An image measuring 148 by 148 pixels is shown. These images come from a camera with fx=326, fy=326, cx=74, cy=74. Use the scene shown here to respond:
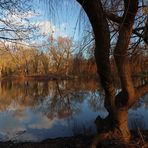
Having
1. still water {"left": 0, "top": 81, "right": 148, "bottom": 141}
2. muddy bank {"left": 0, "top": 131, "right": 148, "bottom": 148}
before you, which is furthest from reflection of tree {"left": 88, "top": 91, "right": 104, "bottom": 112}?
muddy bank {"left": 0, "top": 131, "right": 148, "bottom": 148}

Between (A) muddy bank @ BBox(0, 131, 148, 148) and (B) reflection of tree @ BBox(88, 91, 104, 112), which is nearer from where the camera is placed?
(A) muddy bank @ BBox(0, 131, 148, 148)

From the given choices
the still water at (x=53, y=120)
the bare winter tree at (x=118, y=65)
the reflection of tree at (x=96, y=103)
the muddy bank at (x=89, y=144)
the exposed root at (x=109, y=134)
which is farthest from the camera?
the reflection of tree at (x=96, y=103)

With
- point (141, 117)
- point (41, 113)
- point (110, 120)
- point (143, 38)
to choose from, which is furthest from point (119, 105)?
point (41, 113)

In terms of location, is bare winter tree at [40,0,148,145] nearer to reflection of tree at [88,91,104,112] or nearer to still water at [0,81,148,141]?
still water at [0,81,148,141]

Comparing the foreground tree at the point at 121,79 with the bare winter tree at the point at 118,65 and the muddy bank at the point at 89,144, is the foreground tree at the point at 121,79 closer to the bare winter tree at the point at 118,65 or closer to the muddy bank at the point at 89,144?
the bare winter tree at the point at 118,65

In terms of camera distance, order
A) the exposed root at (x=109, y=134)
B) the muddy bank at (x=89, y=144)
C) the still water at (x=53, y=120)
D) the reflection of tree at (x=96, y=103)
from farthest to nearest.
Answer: the reflection of tree at (x=96, y=103) → the still water at (x=53, y=120) → the exposed root at (x=109, y=134) → the muddy bank at (x=89, y=144)

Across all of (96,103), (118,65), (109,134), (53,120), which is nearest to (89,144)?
(109,134)

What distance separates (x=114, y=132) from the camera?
18.6 ft

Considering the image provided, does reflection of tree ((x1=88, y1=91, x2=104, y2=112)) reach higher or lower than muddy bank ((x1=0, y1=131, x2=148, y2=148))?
higher

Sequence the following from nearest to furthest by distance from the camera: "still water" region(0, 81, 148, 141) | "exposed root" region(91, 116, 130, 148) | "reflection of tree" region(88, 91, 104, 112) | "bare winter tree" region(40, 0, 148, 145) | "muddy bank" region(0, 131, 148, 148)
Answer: "bare winter tree" region(40, 0, 148, 145) < "muddy bank" region(0, 131, 148, 148) < "exposed root" region(91, 116, 130, 148) < "still water" region(0, 81, 148, 141) < "reflection of tree" region(88, 91, 104, 112)

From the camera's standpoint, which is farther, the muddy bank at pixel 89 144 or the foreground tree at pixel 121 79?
the muddy bank at pixel 89 144

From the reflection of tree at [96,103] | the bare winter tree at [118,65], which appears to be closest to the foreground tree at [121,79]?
the bare winter tree at [118,65]

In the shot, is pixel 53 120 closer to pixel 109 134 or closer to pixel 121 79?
pixel 109 134

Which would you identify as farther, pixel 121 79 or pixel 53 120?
pixel 53 120
